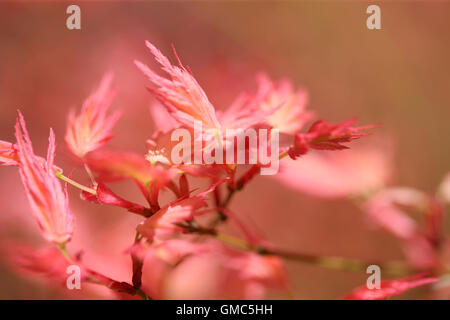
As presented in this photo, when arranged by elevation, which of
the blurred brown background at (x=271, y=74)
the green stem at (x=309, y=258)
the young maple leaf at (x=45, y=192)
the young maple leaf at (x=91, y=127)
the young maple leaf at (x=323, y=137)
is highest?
the blurred brown background at (x=271, y=74)

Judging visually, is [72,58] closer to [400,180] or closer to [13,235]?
[13,235]

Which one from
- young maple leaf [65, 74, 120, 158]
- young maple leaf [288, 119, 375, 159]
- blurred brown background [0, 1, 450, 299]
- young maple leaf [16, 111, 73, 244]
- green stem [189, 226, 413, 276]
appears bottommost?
green stem [189, 226, 413, 276]

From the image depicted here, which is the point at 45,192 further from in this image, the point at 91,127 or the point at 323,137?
the point at 323,137

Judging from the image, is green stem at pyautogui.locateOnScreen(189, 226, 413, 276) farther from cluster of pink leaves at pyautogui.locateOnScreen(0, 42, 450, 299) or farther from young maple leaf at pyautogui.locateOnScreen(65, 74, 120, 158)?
young maple leaf at pyautogui.locateOnScreen(65, 74, 120, 158)

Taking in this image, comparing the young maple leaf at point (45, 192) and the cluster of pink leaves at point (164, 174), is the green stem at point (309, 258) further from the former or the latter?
the young maple leaf at point (45, 192)

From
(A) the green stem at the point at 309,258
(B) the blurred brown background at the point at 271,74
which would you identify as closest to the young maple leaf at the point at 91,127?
(A) the green stem at the point at 309,258

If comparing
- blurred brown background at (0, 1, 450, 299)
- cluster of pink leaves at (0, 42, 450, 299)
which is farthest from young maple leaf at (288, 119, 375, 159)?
blurred brown background at (0, 1, 450, 299)

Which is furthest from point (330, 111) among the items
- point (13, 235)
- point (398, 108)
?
point (13, 235)
